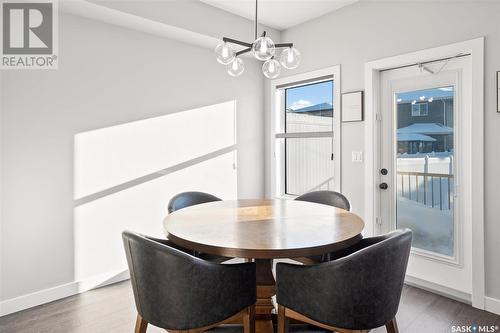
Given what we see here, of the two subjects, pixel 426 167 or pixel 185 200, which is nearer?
pixel 185 200

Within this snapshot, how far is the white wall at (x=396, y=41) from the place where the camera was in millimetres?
2357

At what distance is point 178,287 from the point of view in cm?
142

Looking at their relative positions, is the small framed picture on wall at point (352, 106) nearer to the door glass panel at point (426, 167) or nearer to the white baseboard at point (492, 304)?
the door glass panel at point (426, 167)

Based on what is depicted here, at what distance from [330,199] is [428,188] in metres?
0.96

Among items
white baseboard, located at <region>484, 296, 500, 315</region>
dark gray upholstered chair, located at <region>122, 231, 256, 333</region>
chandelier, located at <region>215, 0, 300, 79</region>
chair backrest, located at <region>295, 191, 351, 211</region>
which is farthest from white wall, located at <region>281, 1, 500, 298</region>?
dark gray upholstered chair, located at <region>122, 231, 256, 333</region>

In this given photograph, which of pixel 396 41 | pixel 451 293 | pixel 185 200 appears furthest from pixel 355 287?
pixel 396 41

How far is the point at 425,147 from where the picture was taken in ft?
9.39

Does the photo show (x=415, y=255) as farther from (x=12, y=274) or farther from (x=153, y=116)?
(x=12, y=274)

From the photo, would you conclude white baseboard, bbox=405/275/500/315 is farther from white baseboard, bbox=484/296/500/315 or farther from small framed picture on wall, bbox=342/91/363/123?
small framed picture on wall, bbox=342/91/363/123

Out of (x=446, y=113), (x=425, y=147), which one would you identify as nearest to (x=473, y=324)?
(x=425, y=147)

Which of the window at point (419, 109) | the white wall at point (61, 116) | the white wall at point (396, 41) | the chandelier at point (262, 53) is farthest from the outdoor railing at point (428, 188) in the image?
the white wall at point (61, 116)

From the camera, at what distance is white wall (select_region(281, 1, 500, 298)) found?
236 centimetres

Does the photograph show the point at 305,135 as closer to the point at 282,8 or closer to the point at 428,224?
the point at 282,8

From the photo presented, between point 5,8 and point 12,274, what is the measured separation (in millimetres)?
2091
